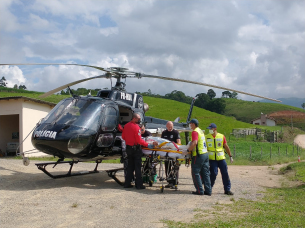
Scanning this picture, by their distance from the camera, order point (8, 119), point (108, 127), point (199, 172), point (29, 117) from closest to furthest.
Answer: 1. point (199, 172)
2. point (108, 127)
3. point (29, 117)
4. point (8, 119)

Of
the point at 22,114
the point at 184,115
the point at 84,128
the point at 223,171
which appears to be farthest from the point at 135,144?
the point at 184,115

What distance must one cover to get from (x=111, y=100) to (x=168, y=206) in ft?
13.0

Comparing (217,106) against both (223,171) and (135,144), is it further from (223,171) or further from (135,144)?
(135,144)

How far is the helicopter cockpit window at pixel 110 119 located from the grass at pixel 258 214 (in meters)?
3.71

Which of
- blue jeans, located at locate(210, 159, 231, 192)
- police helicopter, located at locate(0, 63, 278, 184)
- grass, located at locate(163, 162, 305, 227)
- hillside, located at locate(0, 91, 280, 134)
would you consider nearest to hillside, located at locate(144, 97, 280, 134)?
hillside, located at locate(0, 91, 280, 134)

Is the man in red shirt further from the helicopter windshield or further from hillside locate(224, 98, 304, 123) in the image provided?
hillside locate(224, 98, 304, 123)

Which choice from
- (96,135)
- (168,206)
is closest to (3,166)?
(96,135)

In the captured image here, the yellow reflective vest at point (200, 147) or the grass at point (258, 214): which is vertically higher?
the yellow reflective vest at point (200, 147)

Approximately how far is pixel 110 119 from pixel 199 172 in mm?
2916

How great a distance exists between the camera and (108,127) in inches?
350

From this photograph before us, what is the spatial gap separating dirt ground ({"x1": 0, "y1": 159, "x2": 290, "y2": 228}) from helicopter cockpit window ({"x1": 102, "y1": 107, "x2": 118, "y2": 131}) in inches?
66.7

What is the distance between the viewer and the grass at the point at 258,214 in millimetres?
5340

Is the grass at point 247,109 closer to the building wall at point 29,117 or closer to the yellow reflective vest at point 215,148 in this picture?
the building wall at point 29,117

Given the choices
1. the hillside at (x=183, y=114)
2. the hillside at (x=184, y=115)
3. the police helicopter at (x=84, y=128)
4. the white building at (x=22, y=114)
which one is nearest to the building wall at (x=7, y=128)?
the white building at (x=22, y=114)
